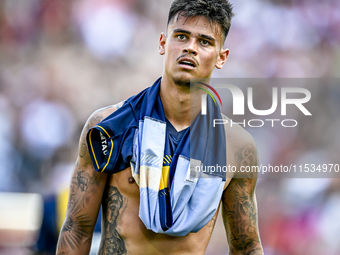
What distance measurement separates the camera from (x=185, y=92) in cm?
252

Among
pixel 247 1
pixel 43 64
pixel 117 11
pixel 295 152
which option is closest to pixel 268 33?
pixel 247 1

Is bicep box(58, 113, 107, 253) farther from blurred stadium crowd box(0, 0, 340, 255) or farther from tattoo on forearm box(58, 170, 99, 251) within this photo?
blurred stadium crowd box(0, 0, 340, 255)

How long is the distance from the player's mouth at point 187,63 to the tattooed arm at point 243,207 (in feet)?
2.23

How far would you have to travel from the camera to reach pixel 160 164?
233 centimetres

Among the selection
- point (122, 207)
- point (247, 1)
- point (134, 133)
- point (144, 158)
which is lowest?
point (122, 207)

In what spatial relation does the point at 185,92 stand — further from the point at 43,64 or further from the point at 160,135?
the point at 43,64

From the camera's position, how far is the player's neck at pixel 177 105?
8.29 ft

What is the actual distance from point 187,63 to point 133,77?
453 centimetres

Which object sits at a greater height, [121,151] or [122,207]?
[121,151]

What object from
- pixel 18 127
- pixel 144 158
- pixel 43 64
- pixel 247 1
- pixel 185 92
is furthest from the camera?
pixel 247 1

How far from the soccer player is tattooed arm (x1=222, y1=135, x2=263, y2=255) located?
0.08 m

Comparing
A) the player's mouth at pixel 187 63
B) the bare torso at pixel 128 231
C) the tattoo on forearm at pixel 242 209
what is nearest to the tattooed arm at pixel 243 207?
the tattoo on forearm at pixel 242 209

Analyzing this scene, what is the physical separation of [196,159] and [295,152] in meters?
4.54

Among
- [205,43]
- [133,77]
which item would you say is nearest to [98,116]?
[205,43]
